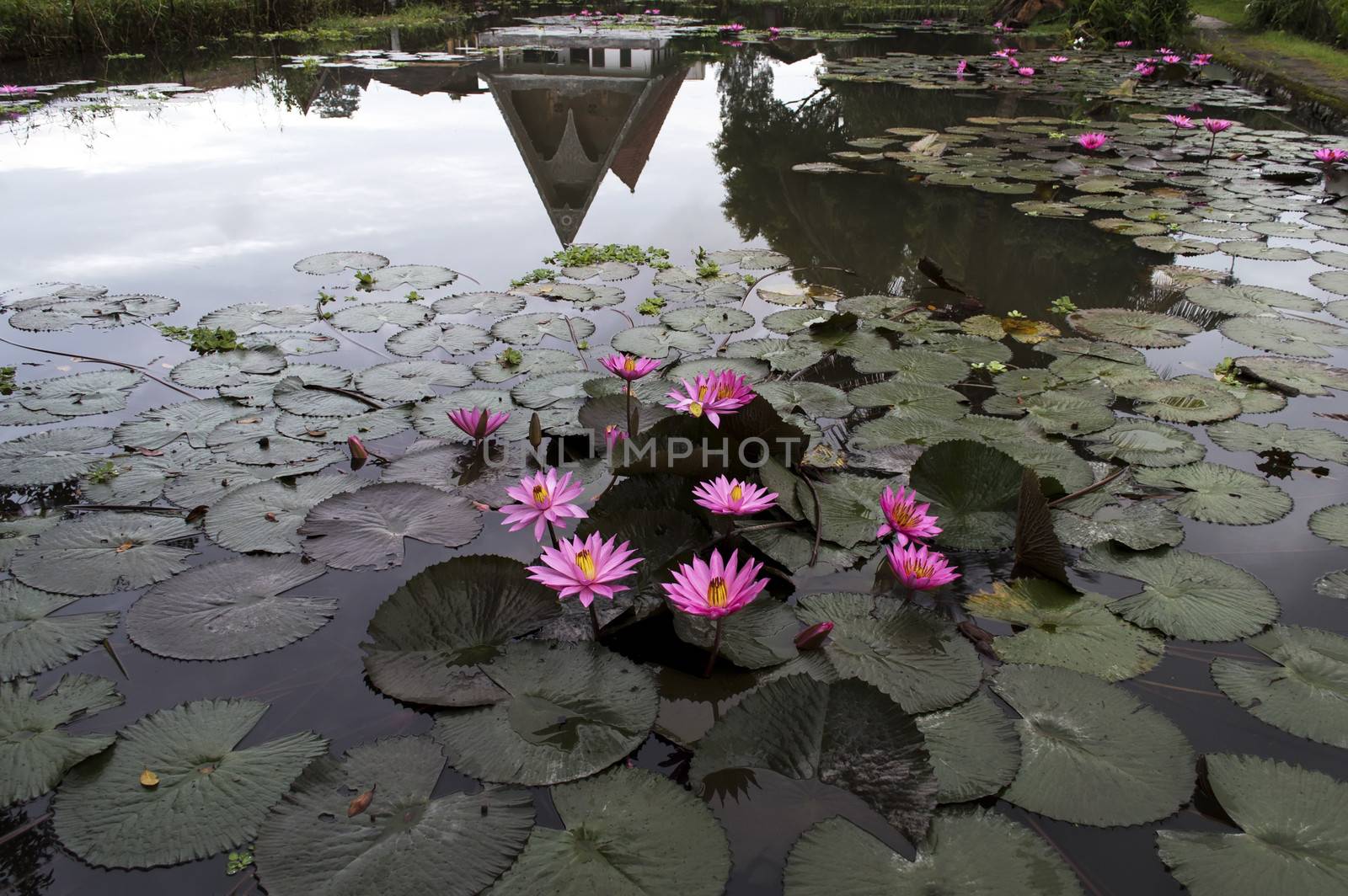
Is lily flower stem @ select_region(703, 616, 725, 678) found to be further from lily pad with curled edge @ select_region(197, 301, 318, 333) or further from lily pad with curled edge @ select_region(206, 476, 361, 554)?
lily pad with curled edge @ select_region(197, 301, 318, 333)

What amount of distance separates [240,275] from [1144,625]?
3896 millimetres

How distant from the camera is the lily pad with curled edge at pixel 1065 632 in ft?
5.06

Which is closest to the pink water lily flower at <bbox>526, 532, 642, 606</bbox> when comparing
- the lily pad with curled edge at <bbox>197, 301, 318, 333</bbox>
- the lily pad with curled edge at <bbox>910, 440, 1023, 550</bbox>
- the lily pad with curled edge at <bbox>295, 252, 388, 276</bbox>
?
the lily pad with curled edge at <bbox>910, 440, 1023, 550</bbox>

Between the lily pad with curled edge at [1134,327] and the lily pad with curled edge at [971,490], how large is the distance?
1522 mm

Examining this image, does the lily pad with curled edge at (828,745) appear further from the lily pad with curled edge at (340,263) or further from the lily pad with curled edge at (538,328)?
the lily pad with curled edge at (340,263)

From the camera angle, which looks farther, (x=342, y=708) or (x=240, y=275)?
(x=240, y=275)

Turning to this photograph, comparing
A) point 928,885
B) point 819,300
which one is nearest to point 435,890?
point 928,885

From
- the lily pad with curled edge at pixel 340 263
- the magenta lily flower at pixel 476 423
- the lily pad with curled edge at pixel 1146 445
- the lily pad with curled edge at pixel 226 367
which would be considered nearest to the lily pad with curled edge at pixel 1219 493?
the lily pad with curled edge at pixel 1146 445

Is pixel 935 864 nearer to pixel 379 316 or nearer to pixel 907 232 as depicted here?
pixel 379 316

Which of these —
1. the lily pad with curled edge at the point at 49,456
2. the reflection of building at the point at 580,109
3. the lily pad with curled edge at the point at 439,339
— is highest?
the reflection of building at the point at 580,109

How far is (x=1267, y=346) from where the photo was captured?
118 inches

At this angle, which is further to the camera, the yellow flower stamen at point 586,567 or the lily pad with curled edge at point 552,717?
the yellow flower stamen at point 586,567

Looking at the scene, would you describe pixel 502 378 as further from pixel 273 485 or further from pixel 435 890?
pixel 435 890

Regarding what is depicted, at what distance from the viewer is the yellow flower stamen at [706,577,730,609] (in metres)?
1.32
